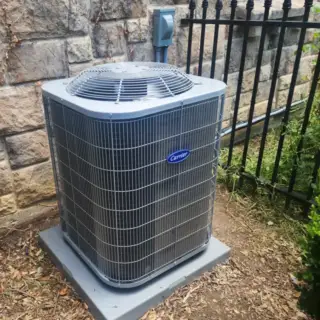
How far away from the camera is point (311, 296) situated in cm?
166

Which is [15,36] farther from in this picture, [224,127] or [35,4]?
[224,127]

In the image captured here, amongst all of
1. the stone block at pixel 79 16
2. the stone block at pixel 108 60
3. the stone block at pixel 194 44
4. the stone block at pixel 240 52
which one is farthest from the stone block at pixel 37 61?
the stone block at pixel 240 52

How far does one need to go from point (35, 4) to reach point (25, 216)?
4.87 feet

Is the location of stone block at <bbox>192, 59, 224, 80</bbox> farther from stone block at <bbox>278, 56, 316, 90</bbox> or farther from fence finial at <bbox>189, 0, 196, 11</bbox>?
stone block at <bbox>278, 56, 316, 90</bbox>

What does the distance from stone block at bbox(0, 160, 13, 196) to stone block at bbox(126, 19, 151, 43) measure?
1.34m

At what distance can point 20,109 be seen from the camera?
7.39ft

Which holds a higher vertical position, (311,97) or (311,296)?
(311,97)

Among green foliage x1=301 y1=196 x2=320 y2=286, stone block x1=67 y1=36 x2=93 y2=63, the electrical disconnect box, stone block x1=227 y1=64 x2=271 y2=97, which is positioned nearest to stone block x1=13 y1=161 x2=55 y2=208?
stone block x1=67 y1=36 x2=93 y2=63

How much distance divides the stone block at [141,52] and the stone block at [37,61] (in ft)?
1.96

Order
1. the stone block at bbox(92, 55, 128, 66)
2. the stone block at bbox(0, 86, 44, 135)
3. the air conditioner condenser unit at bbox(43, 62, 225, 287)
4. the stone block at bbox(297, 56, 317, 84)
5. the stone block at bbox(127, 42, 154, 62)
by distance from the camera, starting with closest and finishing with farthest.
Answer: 1. the air conditioner condenser unit at bbox(43, 62, 225, 287)
2. the stone block at bbox(0, 86, 44, 135)
3. the stone block at bbox(92, 55, 128, 66)
4. the stone block at bbox(127, 42, 154, 62)
5. the stone block at bbox(297, 56, 317, 84)

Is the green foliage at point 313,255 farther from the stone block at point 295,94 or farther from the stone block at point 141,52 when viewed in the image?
the stone block at point 295,94

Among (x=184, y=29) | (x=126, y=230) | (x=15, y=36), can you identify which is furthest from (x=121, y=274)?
(x=184, y=29)

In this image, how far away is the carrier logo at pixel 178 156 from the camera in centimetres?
173

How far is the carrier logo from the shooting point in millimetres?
1727
